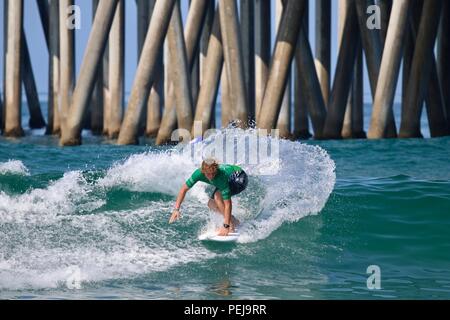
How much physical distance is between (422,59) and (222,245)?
12360 mm

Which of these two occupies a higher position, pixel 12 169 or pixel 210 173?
pixel 210 173

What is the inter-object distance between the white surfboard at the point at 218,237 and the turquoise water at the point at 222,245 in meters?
0.08

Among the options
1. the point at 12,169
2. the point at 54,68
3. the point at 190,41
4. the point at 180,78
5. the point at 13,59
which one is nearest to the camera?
the point at 12,169

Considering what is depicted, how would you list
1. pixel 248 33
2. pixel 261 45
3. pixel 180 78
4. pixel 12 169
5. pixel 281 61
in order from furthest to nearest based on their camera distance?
pixel 261 45 → pixel 248 33 → pixel 180 78 → pixel 281 61 → pixel 12 169

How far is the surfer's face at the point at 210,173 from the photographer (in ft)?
46.1

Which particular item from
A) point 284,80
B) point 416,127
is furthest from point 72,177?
point 416,127

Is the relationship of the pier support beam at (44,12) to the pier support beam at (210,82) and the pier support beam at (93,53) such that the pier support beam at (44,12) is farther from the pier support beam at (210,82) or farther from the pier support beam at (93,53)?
the pier support beam at (210,82)

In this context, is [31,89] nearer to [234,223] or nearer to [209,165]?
[234,223]

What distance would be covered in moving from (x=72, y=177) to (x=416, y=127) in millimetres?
10954

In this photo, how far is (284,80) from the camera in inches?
985

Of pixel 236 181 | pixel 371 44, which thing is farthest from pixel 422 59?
pixel 236 181

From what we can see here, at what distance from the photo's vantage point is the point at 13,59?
30906 millimetres

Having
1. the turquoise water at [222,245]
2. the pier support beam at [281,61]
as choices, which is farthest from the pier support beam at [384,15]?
the turquoise water at [222,245]

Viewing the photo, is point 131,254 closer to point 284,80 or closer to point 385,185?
point 385,185
